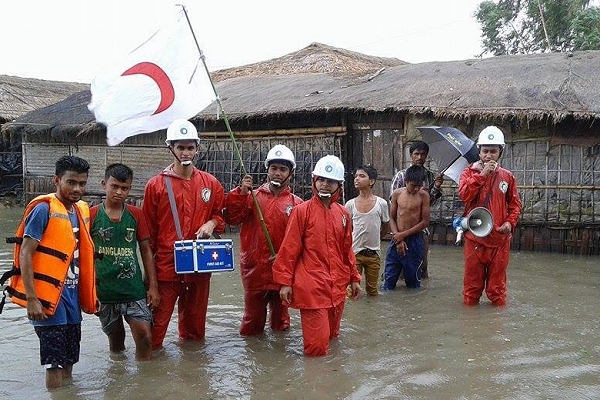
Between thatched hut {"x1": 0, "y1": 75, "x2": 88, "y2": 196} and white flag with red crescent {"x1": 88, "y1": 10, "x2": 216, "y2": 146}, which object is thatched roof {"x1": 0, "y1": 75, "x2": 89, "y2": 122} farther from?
white flag with red crescent {"x1": 88, "y1": 10, "x2": 216, "y2": 146}

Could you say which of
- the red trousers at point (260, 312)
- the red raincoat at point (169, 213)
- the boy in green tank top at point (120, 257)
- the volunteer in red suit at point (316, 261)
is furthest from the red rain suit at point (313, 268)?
the boy in green tank top at point (120, 257)

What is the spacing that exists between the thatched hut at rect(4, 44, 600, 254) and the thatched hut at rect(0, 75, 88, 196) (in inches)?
271

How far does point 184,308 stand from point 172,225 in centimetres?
75

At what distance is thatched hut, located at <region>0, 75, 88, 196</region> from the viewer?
21.7 metres

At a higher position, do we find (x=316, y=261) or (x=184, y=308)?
(x=316, y=261)

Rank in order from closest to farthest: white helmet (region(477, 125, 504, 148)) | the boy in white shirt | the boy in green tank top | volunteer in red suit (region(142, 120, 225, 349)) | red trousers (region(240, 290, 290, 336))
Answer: the boy in green tank top
volunteer in red suit (region(142, 120, 225, 349))
red trousers (region(240, 290, 290, 336))
white helmet (region(477, 125, 504, 148))
the boy in white shirt

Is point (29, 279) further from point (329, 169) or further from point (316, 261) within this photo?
point (329, 169)

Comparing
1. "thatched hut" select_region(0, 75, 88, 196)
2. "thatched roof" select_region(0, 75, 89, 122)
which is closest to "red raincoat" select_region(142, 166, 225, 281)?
"thatched hut" select_region(0, 75, 88, 196)

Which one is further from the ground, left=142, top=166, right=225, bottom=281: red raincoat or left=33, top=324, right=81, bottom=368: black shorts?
left=142, top=166, right=225, bottom=281: red raincoat

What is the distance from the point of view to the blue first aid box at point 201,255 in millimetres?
5043

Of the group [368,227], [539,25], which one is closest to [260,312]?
[368,227]

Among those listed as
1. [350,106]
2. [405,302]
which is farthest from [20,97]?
[405,302]

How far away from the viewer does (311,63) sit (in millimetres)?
21891

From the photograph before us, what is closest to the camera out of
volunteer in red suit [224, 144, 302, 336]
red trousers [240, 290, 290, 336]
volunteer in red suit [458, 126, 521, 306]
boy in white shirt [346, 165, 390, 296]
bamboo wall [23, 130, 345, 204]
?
volunteer in red suit [224, 144, 302, 336]
